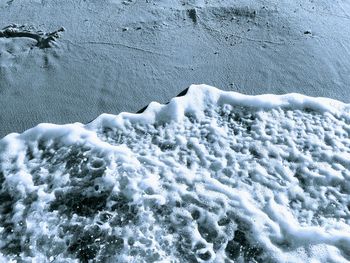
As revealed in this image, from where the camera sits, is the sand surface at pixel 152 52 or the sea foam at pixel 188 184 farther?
the sand surface at pixel 152 52

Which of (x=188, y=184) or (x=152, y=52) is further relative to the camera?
(x=152, y=52)

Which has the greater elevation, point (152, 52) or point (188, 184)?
point (152, 52)

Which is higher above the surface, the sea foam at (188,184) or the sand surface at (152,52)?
the sand surface at (152,52)

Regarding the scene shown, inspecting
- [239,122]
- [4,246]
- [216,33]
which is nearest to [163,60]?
[216,33]

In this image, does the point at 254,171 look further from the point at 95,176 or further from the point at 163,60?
the point at 163,60

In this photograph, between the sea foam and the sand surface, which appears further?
the sand surface
